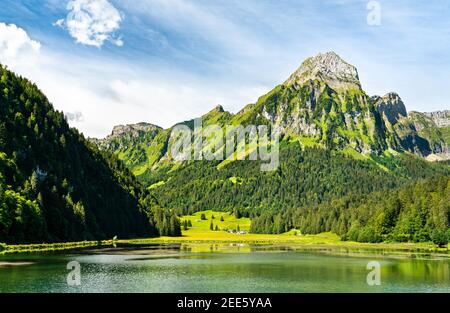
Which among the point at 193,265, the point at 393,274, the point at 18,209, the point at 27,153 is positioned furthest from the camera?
the point at 27,153

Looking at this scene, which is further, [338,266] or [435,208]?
[435,208]

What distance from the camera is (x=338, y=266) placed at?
102 meters

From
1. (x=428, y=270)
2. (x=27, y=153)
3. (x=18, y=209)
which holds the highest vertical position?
(x=27, y=153)

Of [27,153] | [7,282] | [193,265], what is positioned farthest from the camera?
[27,153]

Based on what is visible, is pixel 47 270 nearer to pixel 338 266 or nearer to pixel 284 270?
pixel 284 270

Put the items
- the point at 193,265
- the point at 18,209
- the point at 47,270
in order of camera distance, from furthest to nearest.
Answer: the point at 18,209
the point at 193,265
the point at 47,270

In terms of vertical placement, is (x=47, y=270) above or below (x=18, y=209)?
below
